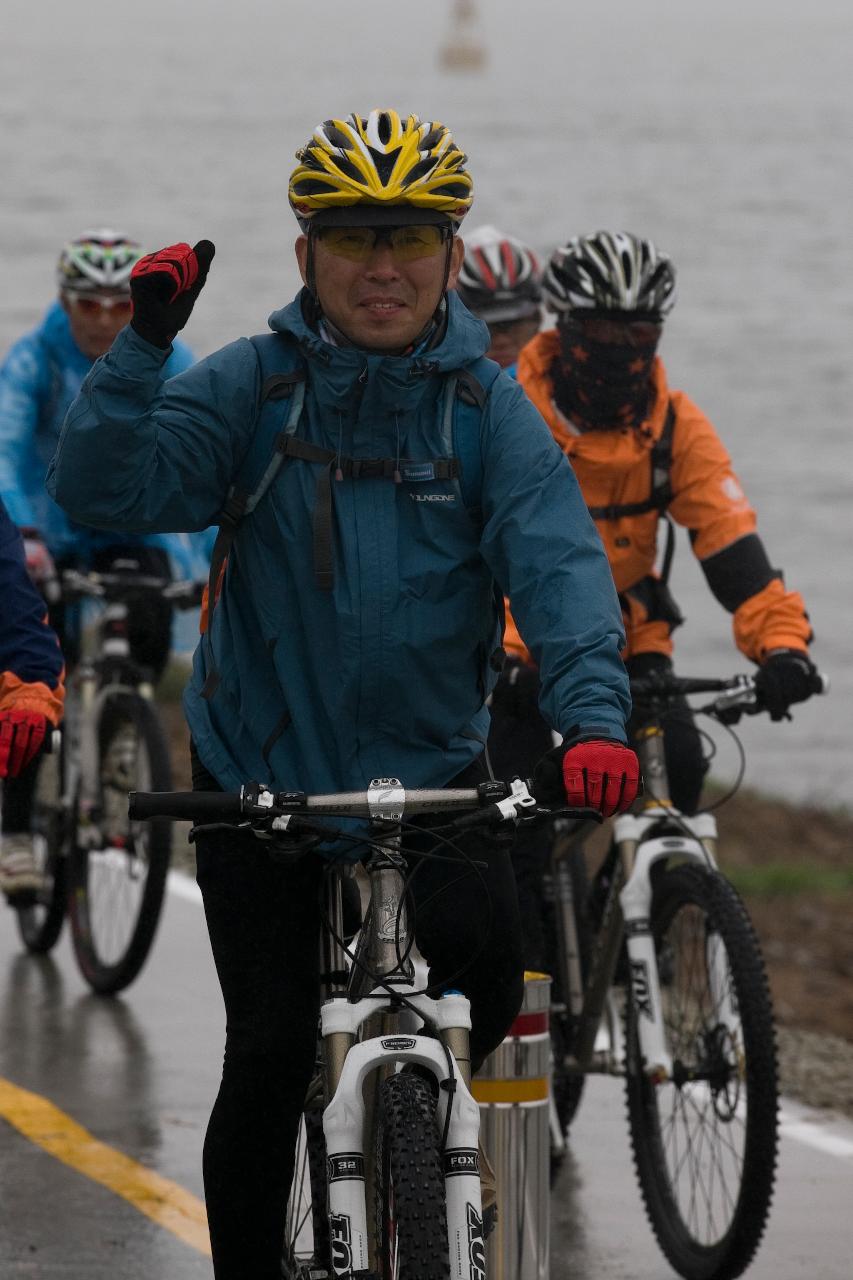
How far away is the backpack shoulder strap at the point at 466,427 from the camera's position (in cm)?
412

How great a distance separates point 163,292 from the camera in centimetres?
382

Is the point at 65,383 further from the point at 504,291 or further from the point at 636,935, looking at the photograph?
the point at 636,935

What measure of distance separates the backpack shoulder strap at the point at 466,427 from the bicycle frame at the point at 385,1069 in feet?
1.99

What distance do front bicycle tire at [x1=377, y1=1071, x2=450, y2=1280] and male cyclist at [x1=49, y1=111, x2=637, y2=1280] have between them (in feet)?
1.13

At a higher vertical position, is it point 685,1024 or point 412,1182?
point 685,1024

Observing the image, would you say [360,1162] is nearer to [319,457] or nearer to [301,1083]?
[301,1083]

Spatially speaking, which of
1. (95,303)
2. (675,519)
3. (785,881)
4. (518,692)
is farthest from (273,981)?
(785,881)

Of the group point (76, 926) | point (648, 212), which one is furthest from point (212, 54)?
point (76, 926)

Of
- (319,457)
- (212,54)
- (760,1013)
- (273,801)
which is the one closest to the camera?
(273,801)

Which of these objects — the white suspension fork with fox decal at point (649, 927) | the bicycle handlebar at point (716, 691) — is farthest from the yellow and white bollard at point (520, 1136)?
the bicycle handlebar at point (716, 691)

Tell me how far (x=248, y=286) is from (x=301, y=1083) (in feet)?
141

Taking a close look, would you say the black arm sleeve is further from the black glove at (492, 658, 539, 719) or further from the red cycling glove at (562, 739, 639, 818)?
the red cycling glove at (562, 739, 639, 818)

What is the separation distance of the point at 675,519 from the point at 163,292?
254 centimetres

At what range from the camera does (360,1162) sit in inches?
149
